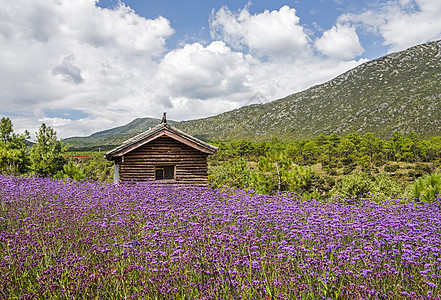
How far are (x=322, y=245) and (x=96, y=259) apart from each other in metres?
3.23

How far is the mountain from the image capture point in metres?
106

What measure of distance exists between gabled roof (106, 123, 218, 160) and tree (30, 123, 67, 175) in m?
9.40

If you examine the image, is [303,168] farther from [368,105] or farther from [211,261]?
[368,105]

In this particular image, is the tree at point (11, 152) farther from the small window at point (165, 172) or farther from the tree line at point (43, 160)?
the small window at point (165, 172)

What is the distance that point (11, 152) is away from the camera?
66.8ft

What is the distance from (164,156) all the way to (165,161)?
24 cm

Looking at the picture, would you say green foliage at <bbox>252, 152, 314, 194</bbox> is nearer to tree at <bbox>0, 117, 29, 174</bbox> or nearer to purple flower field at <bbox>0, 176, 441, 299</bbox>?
purple flower field at <bbox>0, 176, 441, 299</bbox>

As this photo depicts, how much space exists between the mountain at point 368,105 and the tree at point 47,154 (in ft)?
325

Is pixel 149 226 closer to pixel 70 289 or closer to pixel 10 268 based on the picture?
pixel 70 289

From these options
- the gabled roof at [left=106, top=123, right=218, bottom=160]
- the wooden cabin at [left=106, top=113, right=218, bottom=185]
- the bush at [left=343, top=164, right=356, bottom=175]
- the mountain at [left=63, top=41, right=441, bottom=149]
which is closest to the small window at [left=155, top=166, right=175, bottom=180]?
the wooden cabin at [left=106, top=113, right=218, bottom=185]

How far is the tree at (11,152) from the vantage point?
63.4 ft

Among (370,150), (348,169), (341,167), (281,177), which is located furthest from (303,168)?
(370,150)

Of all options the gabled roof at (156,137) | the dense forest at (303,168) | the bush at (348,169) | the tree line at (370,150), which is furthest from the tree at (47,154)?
the bush at (348,169)

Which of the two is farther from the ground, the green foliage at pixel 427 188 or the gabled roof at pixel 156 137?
the gabled roof at pixel 156 137
